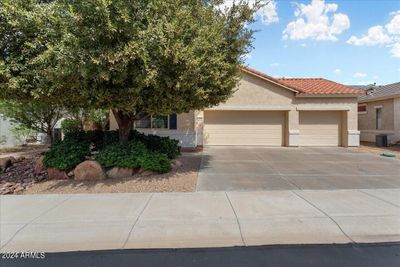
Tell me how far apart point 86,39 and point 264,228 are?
18.3ft

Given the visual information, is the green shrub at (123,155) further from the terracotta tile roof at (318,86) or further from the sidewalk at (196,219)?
the terracotta tile roof at (318,86)

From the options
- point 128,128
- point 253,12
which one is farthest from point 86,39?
point 253,12

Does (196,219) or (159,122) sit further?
(159,122)

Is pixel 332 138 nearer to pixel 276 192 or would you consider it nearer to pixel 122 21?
pixel 276 192

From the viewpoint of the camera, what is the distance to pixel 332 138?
1770cm

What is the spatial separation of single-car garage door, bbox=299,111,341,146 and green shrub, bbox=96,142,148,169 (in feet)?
40.5

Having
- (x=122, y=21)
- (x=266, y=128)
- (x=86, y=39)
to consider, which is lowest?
(x=266, y=128)

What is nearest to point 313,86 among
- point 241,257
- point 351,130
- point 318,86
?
point 318,86

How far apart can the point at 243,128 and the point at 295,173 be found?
8.75m

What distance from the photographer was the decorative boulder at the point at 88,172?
8039 mm

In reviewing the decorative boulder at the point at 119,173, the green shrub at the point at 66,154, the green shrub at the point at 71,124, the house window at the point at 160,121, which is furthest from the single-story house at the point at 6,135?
the decorative boulder at the point at 119,173

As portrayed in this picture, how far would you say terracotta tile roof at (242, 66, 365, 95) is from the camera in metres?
16.9

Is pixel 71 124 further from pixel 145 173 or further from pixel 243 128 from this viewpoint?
pixel 145 173

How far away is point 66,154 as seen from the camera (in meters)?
8.48
